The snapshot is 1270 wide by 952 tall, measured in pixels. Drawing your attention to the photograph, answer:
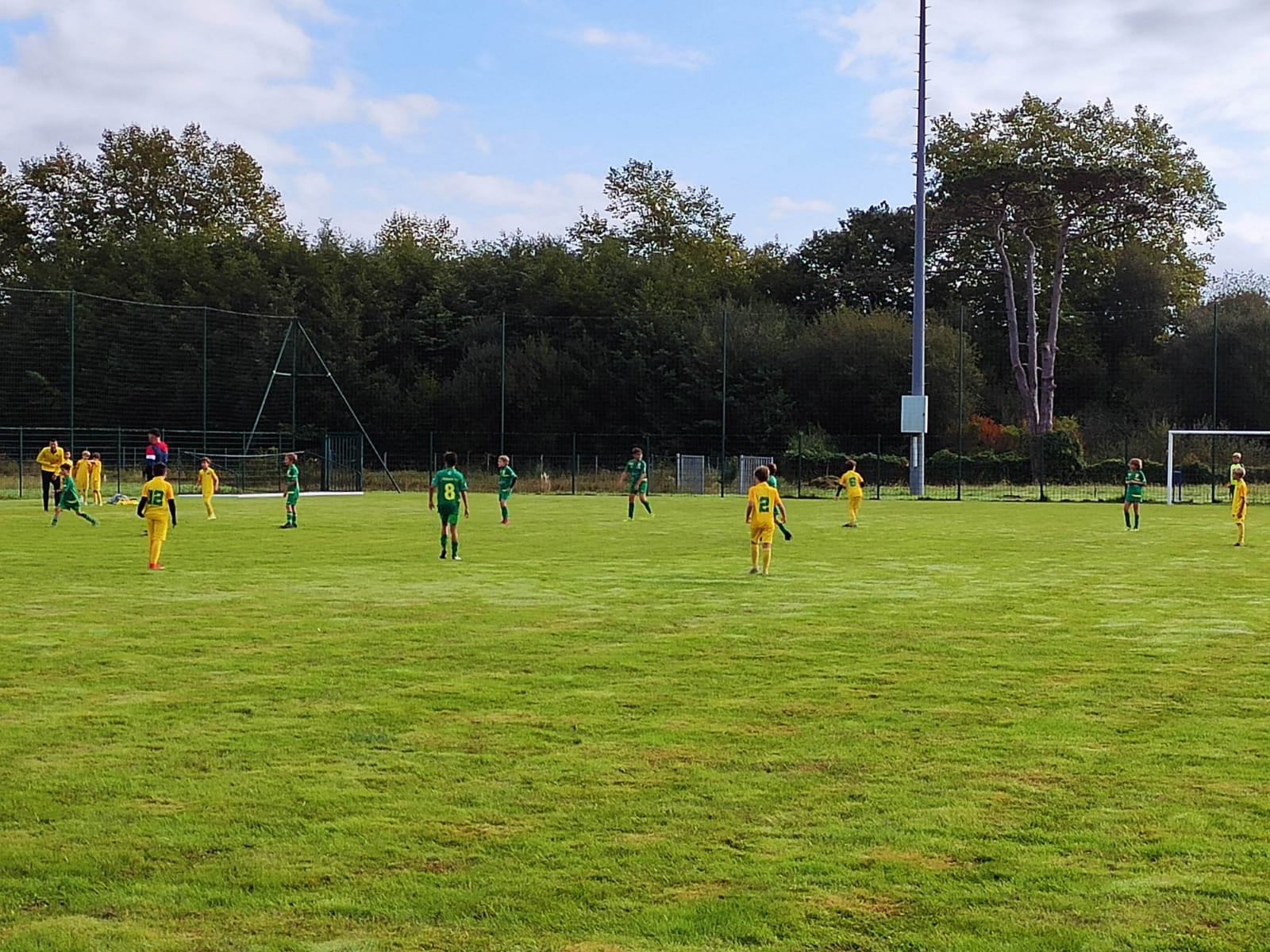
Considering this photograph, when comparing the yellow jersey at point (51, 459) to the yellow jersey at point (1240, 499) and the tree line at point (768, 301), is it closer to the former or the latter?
the tree line at point (768, 301)

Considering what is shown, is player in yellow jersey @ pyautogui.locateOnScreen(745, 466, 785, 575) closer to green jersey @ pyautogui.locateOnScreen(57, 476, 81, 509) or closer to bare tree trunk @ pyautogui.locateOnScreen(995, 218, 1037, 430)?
green jersey @ pyautogui.locateOnScreen(57, 476, 81, 509)

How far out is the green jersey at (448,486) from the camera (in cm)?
1984

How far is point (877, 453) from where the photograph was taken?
51375mm

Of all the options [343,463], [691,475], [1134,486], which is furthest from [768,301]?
[1134,486]

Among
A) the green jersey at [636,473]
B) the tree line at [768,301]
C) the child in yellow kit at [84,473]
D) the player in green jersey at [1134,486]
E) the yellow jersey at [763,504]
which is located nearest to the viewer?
the yellow jersey at [763,504]

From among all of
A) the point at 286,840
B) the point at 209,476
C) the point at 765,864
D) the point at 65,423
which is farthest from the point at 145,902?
the point at 65,423

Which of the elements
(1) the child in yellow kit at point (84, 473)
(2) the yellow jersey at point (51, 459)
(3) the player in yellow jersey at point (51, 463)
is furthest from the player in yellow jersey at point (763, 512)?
(1) the child in yellow kit at point (84, 473)

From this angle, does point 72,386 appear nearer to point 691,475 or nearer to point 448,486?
point 691,475

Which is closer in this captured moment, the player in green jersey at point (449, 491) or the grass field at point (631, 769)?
the grass field at point (631, 769)

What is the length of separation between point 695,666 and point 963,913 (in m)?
5.67

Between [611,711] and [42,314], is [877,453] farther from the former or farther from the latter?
[611,711]

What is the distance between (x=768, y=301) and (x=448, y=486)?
50120mm

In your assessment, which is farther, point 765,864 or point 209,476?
point 209,476

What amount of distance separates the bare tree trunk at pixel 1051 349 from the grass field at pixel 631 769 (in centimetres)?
4698
